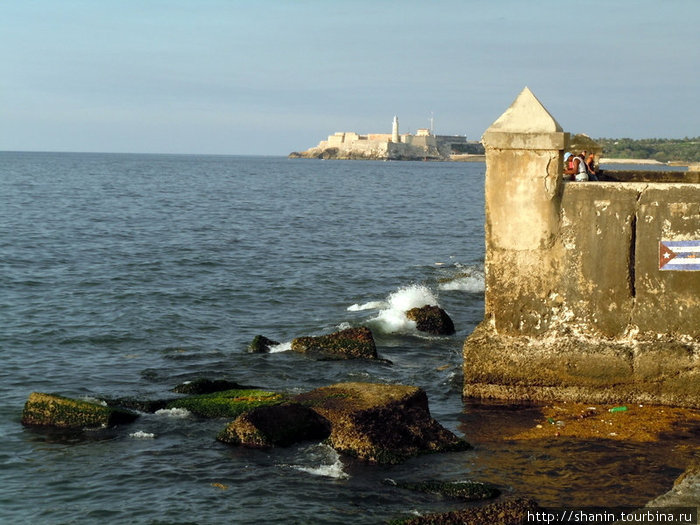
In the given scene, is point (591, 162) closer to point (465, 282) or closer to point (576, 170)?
point (576, 170)

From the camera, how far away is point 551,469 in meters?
8.11

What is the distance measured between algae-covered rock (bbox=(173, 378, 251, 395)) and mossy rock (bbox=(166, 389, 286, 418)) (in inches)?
16.3

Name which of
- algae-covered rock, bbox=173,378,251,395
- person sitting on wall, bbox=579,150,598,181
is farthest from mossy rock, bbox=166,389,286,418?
person sitting on wall, bbox=579,150,598,181

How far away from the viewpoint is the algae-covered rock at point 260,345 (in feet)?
45.8

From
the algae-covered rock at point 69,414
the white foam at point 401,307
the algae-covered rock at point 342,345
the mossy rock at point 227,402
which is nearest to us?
the algae-covered rock at point 69,414

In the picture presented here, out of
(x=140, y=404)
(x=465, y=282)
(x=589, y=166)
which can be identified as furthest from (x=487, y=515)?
(x=465, y=282)

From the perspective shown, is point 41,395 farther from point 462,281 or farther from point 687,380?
point 462,281

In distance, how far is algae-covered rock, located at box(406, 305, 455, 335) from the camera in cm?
1538

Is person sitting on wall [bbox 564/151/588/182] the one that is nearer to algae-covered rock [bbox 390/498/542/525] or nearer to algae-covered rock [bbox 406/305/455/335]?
algae-covered rock [bbox 390/498/542/525]

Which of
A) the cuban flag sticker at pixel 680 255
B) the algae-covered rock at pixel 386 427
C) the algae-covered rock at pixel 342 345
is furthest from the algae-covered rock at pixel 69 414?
the cuban flag sticker at pixel 680 255

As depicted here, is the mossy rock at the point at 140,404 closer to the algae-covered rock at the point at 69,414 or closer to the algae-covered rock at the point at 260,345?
the algae-covered rock at the point at 69,414

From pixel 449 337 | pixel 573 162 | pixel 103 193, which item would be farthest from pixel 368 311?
pixel 103 193

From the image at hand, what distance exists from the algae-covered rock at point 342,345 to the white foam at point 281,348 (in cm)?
16

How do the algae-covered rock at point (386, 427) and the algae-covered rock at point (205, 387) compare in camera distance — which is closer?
the algae-covered rock at point (386, 427)
